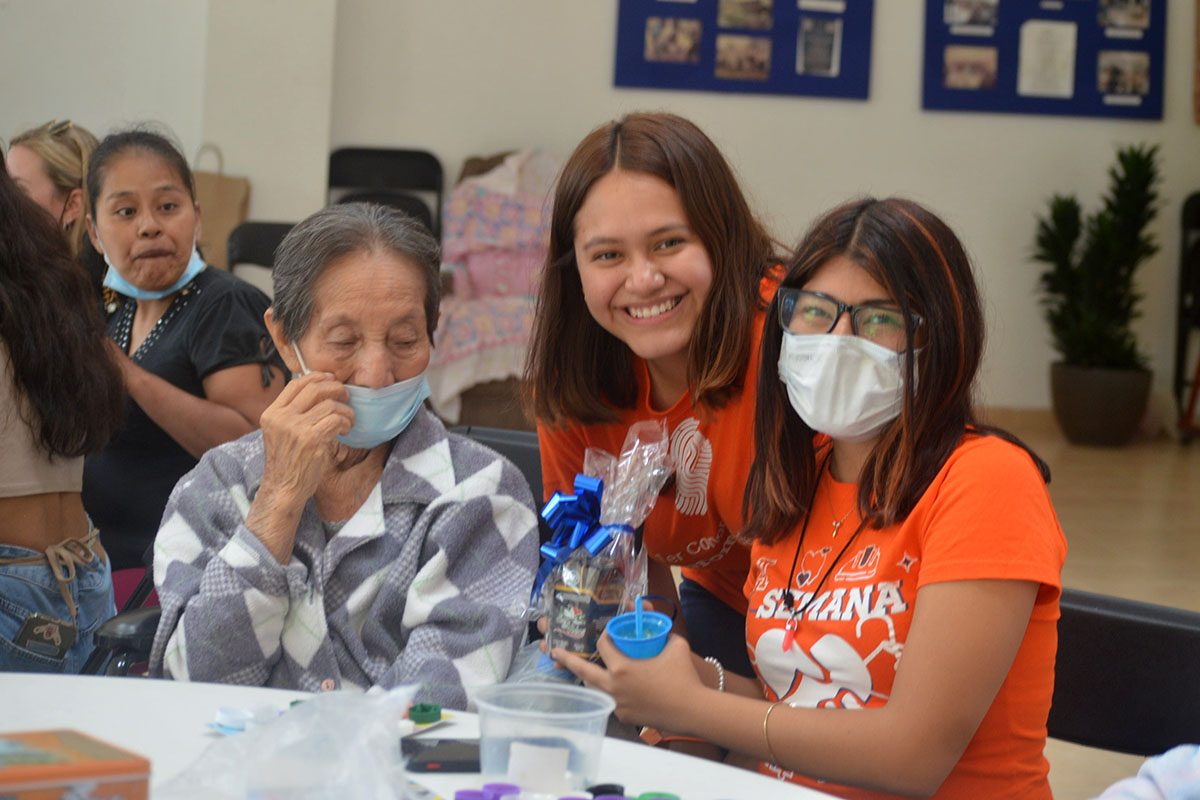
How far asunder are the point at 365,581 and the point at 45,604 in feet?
2.37

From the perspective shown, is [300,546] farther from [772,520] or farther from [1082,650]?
[1082,650]

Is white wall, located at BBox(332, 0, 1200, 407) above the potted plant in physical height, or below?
above

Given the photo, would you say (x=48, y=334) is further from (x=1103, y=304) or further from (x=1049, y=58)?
(x=1049, y=58)

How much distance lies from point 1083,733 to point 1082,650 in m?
0.11

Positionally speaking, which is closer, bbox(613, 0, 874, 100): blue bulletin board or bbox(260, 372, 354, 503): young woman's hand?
bbox(260, 372, 354, 503): young woman's hand

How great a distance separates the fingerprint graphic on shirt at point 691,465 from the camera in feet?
6.05

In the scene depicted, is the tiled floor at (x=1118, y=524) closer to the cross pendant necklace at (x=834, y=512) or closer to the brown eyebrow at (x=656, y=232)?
the cross pendant necklace at (x=834, y=512)

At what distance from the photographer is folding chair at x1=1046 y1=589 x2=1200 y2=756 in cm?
138

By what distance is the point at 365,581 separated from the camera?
152 cm

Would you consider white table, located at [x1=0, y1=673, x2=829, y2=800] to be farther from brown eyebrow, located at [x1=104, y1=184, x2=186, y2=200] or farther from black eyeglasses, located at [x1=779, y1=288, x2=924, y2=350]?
brown eyebrow, located at [x1=104, y1=184, x2=186, y2=200]

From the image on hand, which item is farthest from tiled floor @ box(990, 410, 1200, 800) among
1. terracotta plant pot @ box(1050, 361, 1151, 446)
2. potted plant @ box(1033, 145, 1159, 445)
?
potted plant @ box(1033, 145, 1159, 445)

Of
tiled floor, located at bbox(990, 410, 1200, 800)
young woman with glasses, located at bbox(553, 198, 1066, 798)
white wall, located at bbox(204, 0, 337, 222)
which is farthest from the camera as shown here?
white wall, located at bbox(204, 0, 337, 222)

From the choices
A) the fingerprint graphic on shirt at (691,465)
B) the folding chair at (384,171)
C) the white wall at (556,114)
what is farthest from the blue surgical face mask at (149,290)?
the folding chair at (384,171)

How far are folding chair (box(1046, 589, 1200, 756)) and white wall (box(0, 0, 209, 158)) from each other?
5.47 metres
